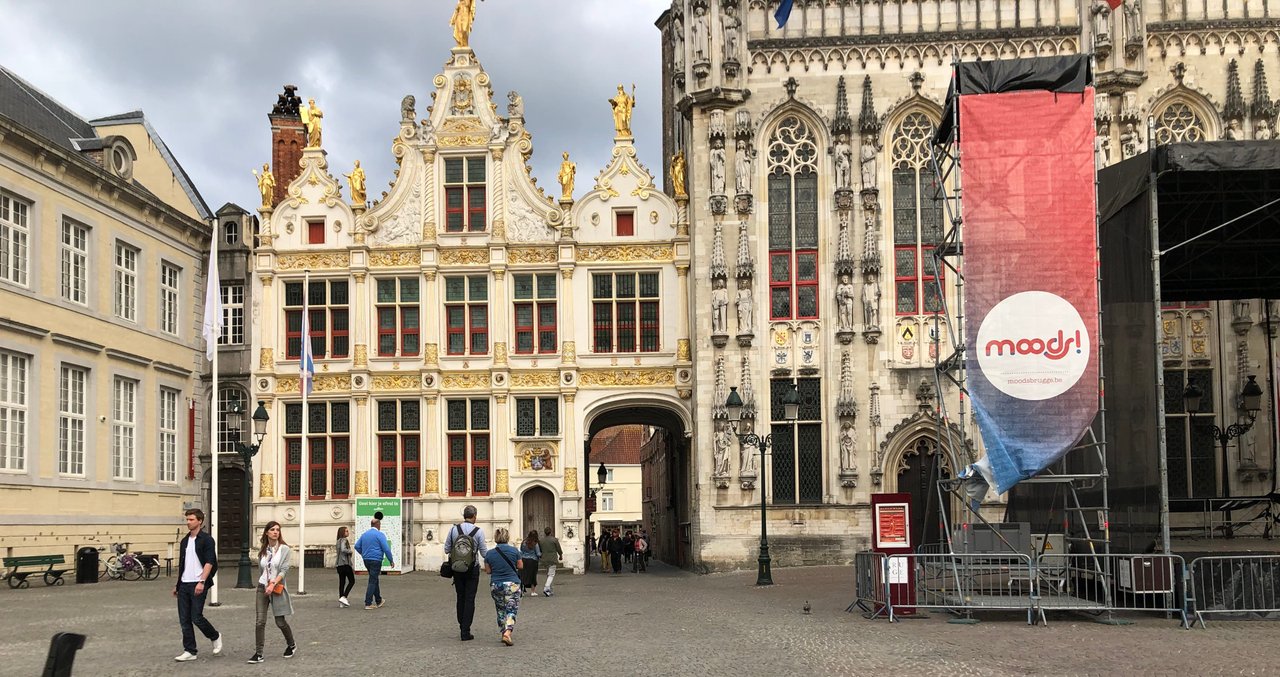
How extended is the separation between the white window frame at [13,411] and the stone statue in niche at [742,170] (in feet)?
55.9

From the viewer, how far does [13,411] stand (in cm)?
3055

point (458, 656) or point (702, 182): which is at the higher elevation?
point (702, 182)

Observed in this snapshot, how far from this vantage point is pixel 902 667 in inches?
574

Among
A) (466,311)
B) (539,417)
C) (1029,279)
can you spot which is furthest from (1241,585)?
(466,311)

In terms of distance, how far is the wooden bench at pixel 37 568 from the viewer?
2894cm

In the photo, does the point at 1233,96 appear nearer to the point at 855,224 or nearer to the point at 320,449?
the point at 855,224

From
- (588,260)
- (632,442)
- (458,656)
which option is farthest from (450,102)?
(632,442)

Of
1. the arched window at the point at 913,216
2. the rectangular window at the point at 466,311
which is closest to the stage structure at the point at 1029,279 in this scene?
the arched window at the point at 913,216

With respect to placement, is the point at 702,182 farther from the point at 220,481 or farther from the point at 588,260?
the point at 220,481

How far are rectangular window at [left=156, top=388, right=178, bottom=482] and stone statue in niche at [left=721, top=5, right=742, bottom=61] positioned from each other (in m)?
17.1

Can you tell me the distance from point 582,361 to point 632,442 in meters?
47.0

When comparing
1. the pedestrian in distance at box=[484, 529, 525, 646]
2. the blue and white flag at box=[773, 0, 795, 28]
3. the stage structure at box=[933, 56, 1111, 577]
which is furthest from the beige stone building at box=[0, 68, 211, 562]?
the stage structure at box=[933, 56, 1111, 577]

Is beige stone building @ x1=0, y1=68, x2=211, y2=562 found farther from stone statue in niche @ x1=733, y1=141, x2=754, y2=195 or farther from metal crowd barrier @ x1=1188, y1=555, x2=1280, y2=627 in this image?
metal crowd barrier @ x1=1188, y1=555, x2=1280, y2=627

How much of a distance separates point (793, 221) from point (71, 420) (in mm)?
17969
